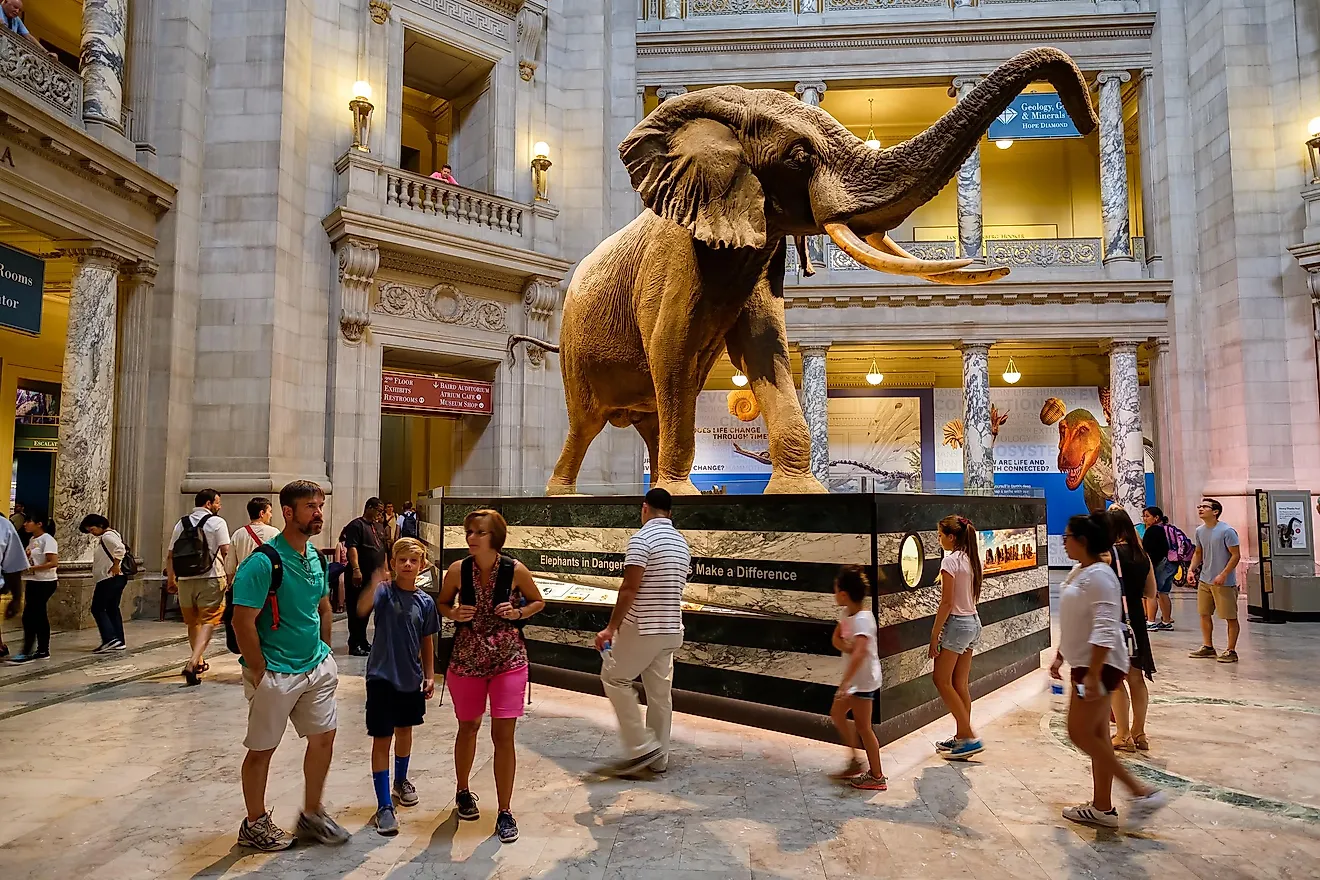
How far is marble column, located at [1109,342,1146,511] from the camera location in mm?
14797

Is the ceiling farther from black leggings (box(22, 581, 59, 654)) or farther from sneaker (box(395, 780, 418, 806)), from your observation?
sneaker (box(395, 780, 418, 806))

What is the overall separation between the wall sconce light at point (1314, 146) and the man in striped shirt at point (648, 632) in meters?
14.7

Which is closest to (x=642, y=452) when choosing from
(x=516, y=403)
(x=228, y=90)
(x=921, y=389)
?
(x=516, y=403)

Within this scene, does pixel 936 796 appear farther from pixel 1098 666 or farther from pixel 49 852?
pixel 49 852

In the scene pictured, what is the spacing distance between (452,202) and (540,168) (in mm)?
1825

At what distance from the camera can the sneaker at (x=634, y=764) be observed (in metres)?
4.09

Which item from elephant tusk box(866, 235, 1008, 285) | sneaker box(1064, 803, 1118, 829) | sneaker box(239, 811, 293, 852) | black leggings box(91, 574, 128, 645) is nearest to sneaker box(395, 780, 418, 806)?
sneaker box(239, 811, 293, 852)

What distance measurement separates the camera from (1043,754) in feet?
14.8

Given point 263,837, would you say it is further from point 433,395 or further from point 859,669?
point 433,395

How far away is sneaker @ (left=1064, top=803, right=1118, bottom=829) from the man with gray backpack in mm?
6250

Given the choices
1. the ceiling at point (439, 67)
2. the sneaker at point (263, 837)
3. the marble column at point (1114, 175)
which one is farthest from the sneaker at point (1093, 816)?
the marble column at point (1114, 175)

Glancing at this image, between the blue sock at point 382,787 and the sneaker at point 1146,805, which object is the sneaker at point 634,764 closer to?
the blue sock at point 382,787

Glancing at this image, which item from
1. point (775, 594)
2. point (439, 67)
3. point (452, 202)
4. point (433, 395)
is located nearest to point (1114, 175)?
point (452, 202)

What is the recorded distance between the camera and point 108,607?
774 centimetres
